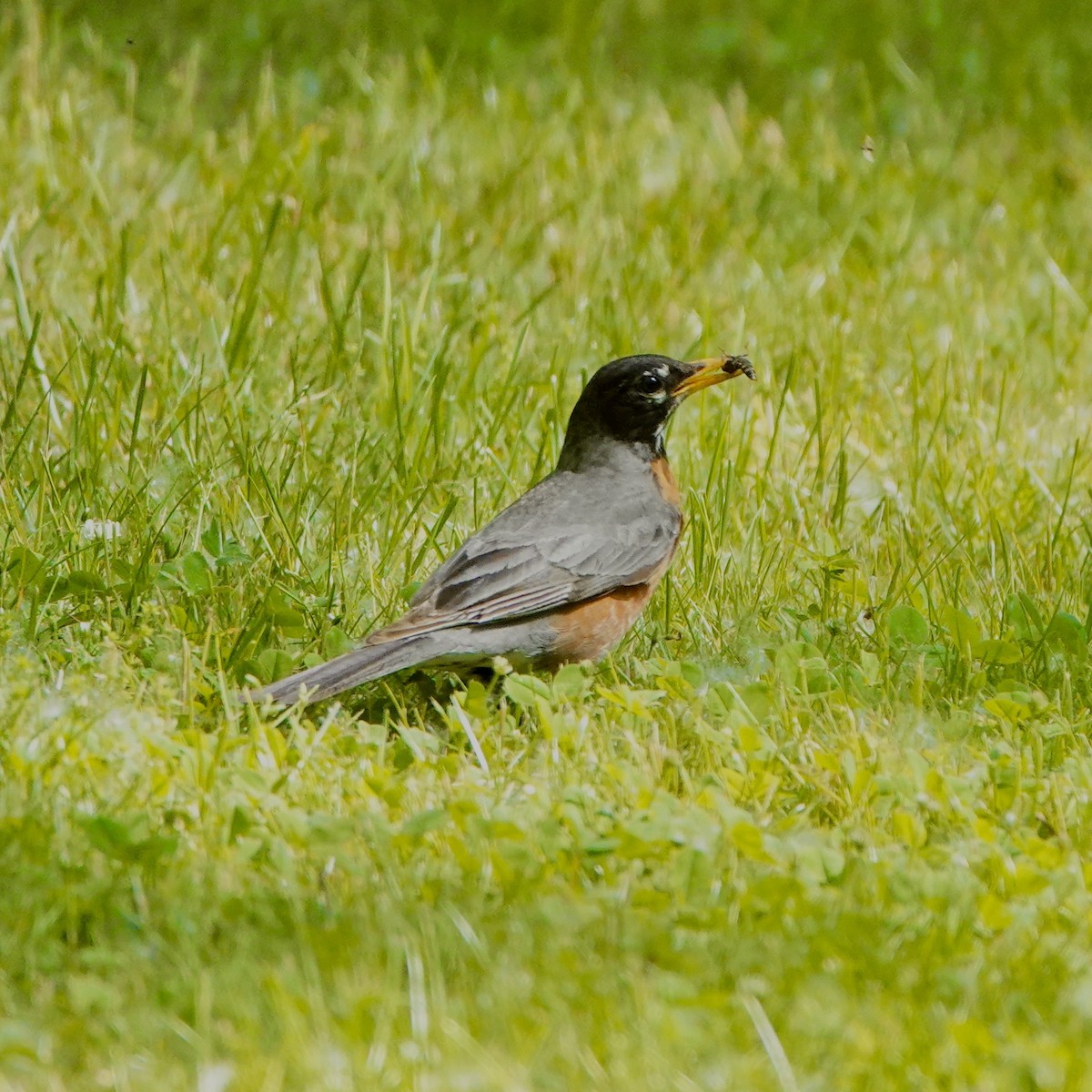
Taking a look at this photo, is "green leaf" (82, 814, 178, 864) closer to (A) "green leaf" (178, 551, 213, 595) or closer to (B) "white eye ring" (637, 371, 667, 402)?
(A) "green leaf" (178, 551, 213, 595)

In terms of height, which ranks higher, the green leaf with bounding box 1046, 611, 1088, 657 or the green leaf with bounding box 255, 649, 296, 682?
the green leaf with bounding box 1046, 611, 1088, 657

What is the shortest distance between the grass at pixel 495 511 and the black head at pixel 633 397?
27 centimetres

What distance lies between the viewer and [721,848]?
137 inches

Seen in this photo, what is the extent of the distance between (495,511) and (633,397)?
0.55 m

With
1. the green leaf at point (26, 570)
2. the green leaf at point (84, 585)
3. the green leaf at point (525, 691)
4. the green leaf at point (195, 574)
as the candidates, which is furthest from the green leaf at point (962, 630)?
the green leaf at point (26, 570)

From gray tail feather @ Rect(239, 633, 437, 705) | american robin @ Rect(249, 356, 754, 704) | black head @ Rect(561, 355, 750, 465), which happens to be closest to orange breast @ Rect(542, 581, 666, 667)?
american robin @ Rect(249, 356, 754, 704)

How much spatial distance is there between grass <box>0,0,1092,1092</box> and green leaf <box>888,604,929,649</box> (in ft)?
0.03

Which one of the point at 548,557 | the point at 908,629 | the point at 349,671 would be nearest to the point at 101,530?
A: the point at 349,671

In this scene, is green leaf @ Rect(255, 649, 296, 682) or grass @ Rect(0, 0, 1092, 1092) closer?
grass @ Rect(0, 0, 1092, 1092)

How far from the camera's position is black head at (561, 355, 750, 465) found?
5410mm

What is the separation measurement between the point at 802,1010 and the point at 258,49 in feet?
21.8

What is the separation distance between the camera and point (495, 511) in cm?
550

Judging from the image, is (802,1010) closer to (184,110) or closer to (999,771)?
(999,771)

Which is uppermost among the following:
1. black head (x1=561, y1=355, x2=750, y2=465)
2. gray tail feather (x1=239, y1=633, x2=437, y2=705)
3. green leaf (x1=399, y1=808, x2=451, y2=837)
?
black head (x1=561, y1=355, x2=750, y2=465)
